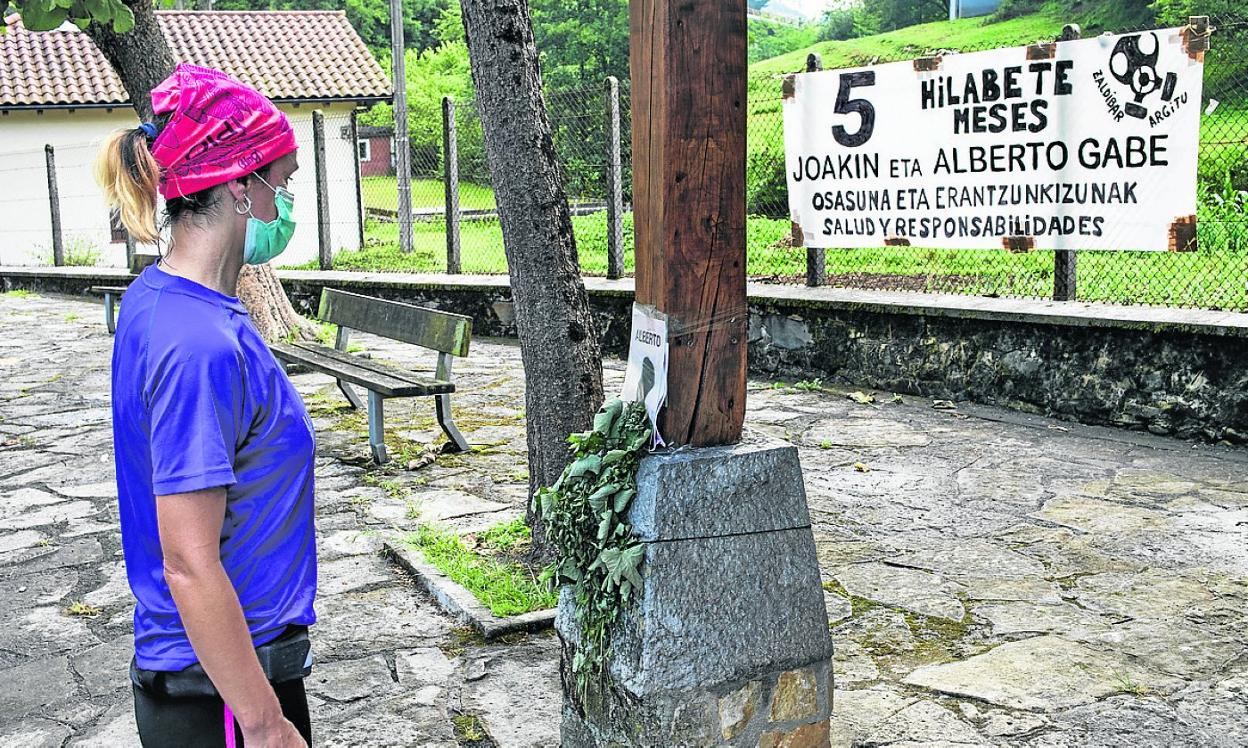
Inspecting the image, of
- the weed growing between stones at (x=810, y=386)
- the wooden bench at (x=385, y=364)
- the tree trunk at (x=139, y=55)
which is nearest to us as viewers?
the wooden bench at (x=385, y=364)

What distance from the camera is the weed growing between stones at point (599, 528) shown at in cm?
294

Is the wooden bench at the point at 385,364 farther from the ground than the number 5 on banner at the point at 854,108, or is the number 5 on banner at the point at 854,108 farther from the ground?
the number 5 on banner at the point at 854,108

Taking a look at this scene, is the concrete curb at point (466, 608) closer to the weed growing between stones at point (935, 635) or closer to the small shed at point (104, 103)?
the weed growing between stones at point (935, 635)

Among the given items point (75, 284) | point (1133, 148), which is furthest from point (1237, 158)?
point (75, 284)

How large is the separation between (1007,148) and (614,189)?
11.3 ft

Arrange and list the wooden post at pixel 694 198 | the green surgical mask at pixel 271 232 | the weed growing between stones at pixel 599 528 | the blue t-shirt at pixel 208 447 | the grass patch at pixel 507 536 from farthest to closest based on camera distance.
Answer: the grass patch at pixel 507 536 → the weed growing between stones at pixel 599 528 → the wooden post at pixel 694 198 → the green surgical mask at pixel 271 232 → the blue t-shirt at pixel 208 447

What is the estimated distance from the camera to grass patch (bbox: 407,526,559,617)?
438 centimetres

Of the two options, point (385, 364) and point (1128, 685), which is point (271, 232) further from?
point (385, 364)

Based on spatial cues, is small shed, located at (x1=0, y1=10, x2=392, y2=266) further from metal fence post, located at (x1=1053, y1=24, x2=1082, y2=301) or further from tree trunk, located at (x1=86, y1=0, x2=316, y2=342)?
metal fence post, located at (x1=1053, y1=24, x2=1082, y2=301)

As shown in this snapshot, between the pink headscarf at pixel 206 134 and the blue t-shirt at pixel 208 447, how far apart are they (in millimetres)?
162

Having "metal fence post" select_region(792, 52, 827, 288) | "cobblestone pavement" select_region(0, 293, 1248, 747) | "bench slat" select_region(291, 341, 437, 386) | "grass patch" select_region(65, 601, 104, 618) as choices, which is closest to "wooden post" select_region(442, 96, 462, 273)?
"bench slat" select_region(291, 341, 437, 386)

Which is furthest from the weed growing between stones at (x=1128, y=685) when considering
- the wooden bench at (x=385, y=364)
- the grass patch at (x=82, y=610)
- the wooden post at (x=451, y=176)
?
the wooden post at (x=451, y=176)

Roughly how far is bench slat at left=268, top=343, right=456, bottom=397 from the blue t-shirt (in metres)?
4.44

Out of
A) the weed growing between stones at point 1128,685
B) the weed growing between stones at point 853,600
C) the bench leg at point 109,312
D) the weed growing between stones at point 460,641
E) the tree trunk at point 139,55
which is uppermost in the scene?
the tree trunk at point 139,55
